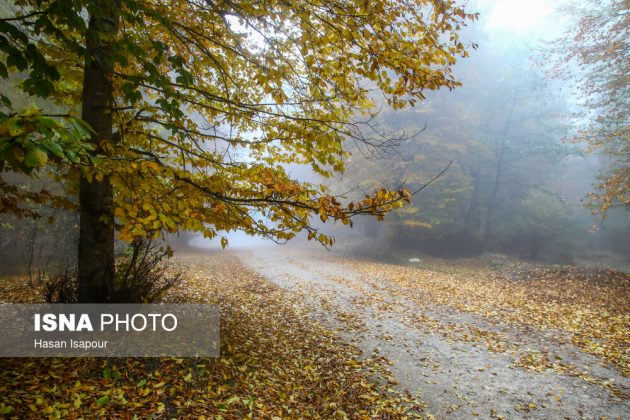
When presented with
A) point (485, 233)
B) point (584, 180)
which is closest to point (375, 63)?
point (485, 233)

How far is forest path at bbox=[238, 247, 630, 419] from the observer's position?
461 cm

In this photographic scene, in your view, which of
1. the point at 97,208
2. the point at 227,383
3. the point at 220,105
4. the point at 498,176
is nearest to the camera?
the point at 227,383

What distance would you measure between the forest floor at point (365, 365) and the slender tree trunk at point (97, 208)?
1032mm

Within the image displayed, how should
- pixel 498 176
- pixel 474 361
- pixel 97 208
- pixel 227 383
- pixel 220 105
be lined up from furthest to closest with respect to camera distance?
pixel 498 176
pixel 474 361
pixel 220 105
pixel 97 208
pixel 227 383

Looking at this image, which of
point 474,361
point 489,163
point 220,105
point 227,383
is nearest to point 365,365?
point 474,361

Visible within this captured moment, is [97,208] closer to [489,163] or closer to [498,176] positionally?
[489,163]

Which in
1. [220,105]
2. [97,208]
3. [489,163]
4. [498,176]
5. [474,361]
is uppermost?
[489,163]

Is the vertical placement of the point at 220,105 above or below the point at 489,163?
below

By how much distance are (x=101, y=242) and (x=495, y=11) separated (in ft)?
85.1

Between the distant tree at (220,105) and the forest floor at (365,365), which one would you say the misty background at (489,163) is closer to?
the forest floor at (365,365)

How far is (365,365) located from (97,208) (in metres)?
4.53

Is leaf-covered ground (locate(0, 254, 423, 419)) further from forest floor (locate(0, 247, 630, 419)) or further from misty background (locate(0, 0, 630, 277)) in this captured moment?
misty background (locate(0, 0, 630, 277))

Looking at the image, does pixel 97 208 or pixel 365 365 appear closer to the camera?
pixel 97 208

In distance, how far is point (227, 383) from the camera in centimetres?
436
